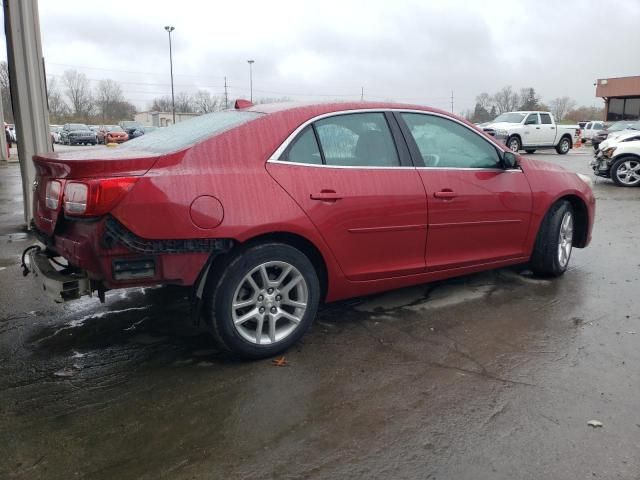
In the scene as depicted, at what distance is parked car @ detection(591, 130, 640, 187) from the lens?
12531 mm

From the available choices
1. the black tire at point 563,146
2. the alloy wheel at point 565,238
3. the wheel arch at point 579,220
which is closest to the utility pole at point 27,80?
the alloy wheel at point 565,238

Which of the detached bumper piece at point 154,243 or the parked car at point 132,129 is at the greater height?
the parked car at point 132,129

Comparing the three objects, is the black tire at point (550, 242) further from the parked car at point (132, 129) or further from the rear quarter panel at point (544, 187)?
the parked car at point (132, 129)

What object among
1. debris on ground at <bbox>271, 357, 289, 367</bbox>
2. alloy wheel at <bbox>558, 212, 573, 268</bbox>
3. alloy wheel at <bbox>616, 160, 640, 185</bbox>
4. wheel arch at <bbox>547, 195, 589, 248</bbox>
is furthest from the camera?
alloy wheel at <bbox>616, 160, 640, 185</bbox>

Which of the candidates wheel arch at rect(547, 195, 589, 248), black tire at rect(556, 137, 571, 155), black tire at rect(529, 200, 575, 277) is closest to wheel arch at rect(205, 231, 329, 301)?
black tire at rect(529, 200, 575, 277)

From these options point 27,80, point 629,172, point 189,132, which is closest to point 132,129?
point 629,172

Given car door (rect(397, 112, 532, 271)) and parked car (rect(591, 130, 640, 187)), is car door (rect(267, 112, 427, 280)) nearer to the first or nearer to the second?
car door (rect(397, 112, 532, 271))

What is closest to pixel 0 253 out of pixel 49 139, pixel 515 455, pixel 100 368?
pixel 49 139

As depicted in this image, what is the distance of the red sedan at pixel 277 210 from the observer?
3016mm

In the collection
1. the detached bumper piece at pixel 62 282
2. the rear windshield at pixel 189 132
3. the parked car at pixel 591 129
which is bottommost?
the detached bumper piece at pixel 62 282

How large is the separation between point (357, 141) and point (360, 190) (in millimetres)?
386

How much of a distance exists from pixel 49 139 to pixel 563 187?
6371mm

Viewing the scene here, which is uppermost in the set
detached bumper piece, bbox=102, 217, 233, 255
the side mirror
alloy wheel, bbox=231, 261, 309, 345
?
the side mirror

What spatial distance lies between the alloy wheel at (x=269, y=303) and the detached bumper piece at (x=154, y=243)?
270 millimetres
